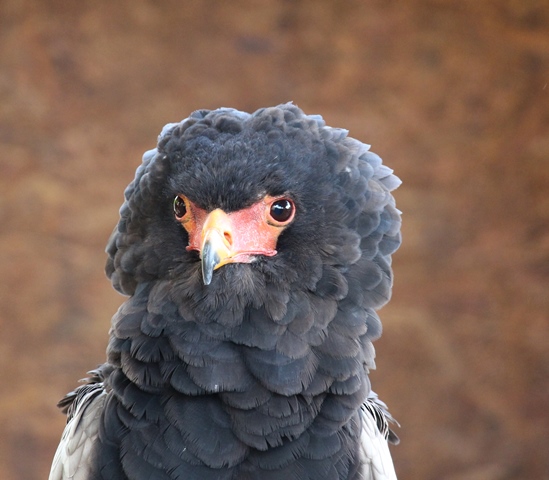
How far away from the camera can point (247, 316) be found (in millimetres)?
2674

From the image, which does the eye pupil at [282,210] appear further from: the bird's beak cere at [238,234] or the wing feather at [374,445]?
the wing feather at [374,445]

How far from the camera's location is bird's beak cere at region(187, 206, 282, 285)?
8.50 ft

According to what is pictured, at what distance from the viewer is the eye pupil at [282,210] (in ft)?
8.88

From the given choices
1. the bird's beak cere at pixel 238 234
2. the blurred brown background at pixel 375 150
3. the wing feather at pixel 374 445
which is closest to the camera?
the bird's beak cere at pixel 238 234

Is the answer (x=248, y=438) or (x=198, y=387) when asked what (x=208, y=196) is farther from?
(x=248, y=438)

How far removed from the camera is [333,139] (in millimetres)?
2883

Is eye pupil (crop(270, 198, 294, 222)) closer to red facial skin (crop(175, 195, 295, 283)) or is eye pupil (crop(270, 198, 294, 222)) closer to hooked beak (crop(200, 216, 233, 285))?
red facial skin (crop(175, 195, 295, 283))

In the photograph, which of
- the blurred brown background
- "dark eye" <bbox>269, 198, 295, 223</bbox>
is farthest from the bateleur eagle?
the blurred brown background

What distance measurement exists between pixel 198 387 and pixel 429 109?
3721 mm

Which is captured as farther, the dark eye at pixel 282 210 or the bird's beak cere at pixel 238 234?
the dark eye at pixel 282 210

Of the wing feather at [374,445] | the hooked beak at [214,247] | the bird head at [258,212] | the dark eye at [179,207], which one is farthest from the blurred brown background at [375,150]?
the hooked beak at [214,247]

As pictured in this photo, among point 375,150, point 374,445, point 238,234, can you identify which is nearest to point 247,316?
point 238,234

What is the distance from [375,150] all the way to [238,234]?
3364mm

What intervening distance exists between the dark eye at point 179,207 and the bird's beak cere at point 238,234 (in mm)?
68
